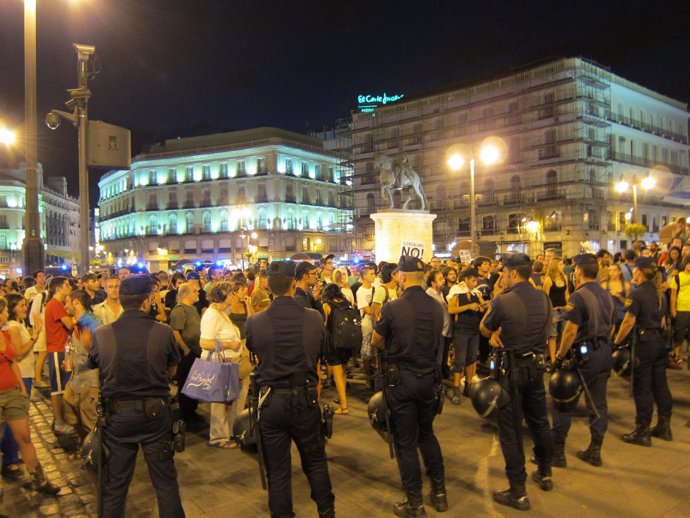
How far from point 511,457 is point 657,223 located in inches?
2187

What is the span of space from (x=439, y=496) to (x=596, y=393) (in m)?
1.94

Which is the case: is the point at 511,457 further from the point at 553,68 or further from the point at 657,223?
the point at 657,223

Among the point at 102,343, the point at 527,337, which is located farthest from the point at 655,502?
the point at 102,343

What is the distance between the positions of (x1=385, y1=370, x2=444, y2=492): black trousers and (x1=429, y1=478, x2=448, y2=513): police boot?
0.05 metres

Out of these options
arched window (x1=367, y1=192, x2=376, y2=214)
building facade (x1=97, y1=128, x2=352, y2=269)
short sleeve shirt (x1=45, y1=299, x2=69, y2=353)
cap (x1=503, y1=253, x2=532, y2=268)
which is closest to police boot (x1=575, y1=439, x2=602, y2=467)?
cap (x1=503, y1=253, x2=532, y2=268)

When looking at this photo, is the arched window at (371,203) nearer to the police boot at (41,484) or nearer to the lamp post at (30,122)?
the lamp post at (30,122)

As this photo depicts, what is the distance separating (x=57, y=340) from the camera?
267 inches

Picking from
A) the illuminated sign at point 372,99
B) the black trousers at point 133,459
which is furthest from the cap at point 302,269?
the illuminated sign at point 372,99

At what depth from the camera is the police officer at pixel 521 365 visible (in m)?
4.66

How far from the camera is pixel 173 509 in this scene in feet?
12.6

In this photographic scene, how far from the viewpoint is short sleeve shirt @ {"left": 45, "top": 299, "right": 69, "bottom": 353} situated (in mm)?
6750

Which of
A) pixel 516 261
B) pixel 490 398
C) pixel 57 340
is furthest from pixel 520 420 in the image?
pixel 57 340

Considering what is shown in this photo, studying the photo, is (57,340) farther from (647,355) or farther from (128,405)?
(647,355)

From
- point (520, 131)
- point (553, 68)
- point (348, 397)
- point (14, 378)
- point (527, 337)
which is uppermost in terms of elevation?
point (553, 68)
